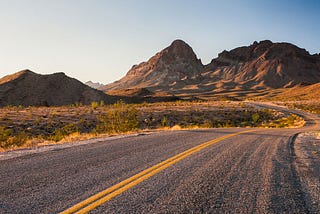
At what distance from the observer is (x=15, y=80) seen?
240ft

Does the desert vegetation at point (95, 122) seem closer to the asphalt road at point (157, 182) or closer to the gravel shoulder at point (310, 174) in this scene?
the asphalt road at point (157, 182)

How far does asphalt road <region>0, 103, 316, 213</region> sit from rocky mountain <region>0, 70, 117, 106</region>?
64.4 meters

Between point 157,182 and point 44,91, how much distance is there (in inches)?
2873

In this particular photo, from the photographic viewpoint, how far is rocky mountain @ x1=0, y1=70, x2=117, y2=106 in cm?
6756

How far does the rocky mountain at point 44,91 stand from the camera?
67.6 metres

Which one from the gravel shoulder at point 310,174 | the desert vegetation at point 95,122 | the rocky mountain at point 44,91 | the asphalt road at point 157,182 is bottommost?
the desert vegetation at point 95,122

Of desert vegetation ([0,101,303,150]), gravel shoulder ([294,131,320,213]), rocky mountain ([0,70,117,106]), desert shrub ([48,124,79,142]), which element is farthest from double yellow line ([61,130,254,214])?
rocky mountain ([0,70,117,106])

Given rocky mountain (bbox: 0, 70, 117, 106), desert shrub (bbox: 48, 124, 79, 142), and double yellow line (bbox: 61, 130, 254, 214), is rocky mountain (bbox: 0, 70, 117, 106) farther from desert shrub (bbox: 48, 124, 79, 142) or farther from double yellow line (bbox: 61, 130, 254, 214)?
double yellow line (bbox: 61, 130, 254, 214)

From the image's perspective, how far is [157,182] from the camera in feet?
16.6

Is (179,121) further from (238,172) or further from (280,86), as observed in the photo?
(280,86)

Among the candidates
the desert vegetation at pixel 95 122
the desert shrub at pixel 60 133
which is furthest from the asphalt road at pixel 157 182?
the desert shrub at pixel 60 133

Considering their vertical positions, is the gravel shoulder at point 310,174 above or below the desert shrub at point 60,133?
above

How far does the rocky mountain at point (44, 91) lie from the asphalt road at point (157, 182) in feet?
211

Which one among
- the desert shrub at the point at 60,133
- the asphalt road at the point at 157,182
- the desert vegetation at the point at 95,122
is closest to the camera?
the asphalt road at the point at 157,182
